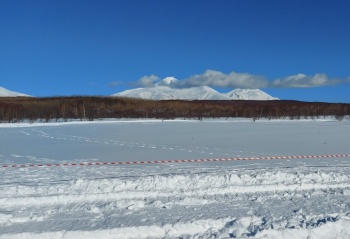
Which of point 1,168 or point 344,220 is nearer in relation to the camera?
point 344,220

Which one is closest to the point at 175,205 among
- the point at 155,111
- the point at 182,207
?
the point at 182,207

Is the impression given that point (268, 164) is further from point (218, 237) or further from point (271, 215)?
point (218, 237)

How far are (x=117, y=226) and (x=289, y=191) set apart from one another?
12.9 ft

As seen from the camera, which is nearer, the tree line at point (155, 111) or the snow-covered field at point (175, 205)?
the snow-covered field at point (175, 205)

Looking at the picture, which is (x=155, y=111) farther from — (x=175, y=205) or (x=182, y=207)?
(x=182, y=207)

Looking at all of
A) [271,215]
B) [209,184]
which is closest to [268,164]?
[209,184]

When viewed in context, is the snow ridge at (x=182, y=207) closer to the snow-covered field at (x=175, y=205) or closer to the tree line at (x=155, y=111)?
the snow-covered field at (x=175, y=205)

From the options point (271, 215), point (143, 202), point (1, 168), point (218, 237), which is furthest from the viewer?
point (1, 168)

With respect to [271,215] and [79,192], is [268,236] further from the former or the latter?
[79,192]

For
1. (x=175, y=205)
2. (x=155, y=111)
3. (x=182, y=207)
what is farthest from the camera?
(x=155, y=111)

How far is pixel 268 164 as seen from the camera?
12742 millimetres

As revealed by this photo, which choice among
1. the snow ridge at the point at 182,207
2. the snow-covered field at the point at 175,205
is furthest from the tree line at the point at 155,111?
the snow ridge at the point at 182,207

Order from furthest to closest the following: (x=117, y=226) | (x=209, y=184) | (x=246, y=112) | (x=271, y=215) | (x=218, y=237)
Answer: (x=246, y=112) < (x=209, y=184) < (x=271, y=215) < (x=117, y=226) < (x=218, y=237)

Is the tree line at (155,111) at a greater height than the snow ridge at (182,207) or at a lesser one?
greater
